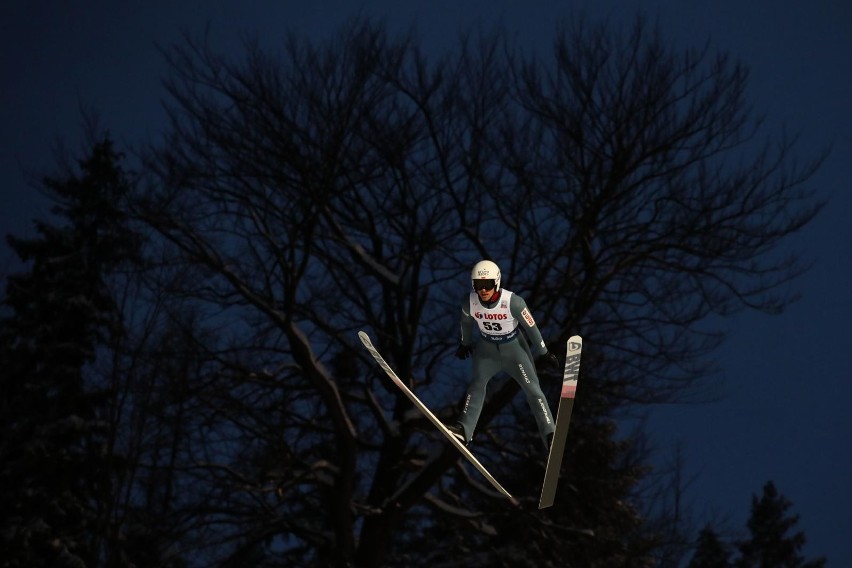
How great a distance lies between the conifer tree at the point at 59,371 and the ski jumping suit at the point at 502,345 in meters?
12.7

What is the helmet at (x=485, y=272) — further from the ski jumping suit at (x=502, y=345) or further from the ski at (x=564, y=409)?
the ski at (x=564, y=409)

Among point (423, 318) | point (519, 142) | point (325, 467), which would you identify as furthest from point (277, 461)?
point (519, 142)

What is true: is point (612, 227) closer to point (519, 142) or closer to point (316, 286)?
point (519, 142)

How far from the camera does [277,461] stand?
20281 mm

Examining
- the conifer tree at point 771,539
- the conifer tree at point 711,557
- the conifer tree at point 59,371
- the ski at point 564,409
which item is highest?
the conifer tree at point 771,539

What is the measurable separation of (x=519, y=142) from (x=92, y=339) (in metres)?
9.89

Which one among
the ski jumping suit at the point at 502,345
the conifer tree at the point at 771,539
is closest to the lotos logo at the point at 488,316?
the ski jumping suit at the point at 502,345

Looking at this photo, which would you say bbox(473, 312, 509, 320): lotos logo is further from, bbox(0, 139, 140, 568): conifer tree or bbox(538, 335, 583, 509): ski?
bbox(0, 139, 140, 568): conifer tree

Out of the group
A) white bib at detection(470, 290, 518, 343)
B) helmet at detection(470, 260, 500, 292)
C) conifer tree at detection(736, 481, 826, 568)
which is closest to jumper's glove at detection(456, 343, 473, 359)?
white bib at detection(470, 290, 518, 343)

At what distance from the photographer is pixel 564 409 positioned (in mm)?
9328

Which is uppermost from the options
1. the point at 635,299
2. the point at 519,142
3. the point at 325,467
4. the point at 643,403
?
the point at 519,142

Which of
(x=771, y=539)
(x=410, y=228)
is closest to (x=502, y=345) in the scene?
(x=410, y=228)

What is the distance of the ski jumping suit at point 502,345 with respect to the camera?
872cm

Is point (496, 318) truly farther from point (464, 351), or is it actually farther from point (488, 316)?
point (464, 351)
